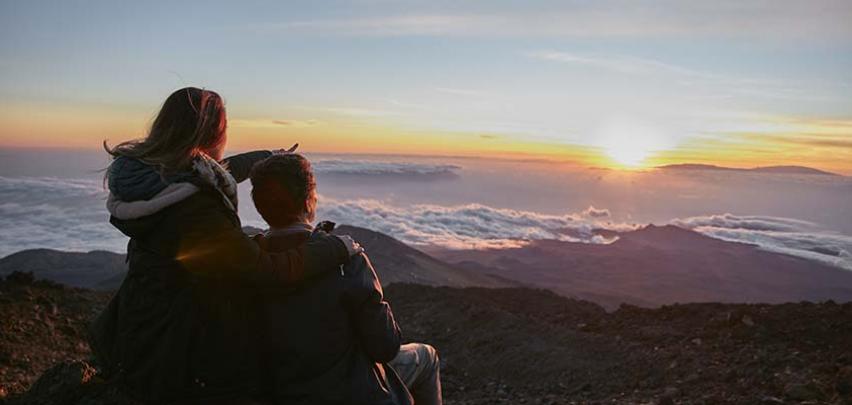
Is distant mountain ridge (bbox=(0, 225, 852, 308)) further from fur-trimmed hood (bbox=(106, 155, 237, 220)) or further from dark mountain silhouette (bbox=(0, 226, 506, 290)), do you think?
fur-trimmed hood (bbox=(106, 155, 237, 220))

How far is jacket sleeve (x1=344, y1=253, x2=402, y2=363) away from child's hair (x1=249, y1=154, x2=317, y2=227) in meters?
0.38

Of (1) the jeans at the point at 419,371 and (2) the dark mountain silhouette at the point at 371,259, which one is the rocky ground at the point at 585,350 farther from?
(2) the dark mountain silhouette at the point at 371,259

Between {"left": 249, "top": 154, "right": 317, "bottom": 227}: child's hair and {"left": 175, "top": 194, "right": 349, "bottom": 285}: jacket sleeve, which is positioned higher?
{"left": 249, "top": 154, "right": 317, "bottom": 227}: child's hair

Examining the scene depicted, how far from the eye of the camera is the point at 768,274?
75.9 m

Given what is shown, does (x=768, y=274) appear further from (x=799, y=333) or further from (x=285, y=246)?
(x=285, y=246)

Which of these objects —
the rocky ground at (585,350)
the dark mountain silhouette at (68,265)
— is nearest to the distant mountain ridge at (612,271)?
the dark mountain silhouette at (68,265)

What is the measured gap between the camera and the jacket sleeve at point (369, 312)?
10.5 ft

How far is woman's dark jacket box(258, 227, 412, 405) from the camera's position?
3.18 m

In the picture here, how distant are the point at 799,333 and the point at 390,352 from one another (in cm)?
666

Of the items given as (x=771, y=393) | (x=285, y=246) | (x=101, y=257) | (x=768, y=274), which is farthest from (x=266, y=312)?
(x=768, y=274)

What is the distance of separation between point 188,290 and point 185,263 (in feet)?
0.45

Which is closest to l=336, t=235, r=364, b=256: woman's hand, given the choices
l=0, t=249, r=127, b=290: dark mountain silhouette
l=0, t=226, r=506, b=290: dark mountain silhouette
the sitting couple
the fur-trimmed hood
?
the sitting couple

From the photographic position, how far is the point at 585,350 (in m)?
8.84

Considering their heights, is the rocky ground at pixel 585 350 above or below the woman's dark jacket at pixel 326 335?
below
